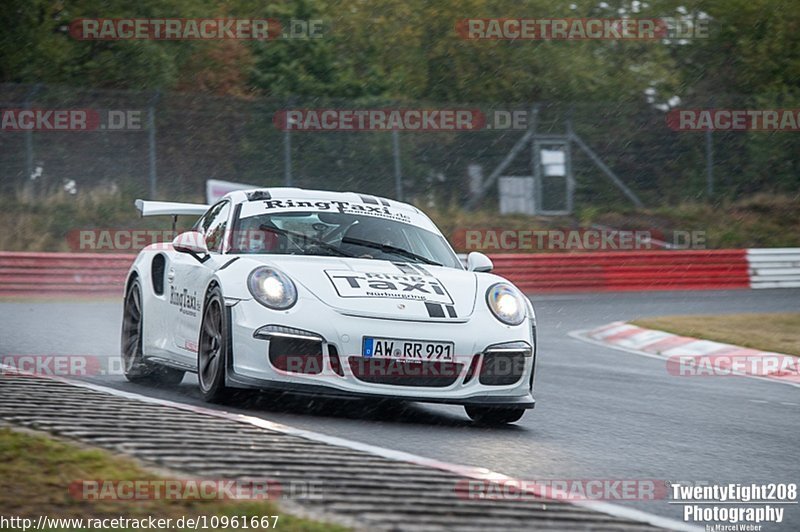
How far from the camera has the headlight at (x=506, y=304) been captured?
305 inches

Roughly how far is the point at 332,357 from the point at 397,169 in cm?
1702

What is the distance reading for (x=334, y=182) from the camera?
23.6 metres

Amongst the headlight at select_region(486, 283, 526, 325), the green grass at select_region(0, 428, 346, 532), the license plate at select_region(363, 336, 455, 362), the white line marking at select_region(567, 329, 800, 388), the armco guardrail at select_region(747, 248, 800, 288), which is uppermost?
the headlight at select_region(486, 283, 526, 325)

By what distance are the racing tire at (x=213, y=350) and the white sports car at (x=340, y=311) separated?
0.01 metres

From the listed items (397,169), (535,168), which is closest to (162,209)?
(397,169)

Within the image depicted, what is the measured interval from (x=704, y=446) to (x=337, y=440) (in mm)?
2321

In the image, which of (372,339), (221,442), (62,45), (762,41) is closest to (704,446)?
(372,339)

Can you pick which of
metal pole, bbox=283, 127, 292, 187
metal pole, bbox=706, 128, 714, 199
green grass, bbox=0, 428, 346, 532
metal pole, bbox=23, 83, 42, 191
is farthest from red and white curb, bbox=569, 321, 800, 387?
metal pole, bbox=706, 128, 714, 199

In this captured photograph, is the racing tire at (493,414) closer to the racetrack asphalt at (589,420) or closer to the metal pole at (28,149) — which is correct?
the racetrack asphalt at (589,420)

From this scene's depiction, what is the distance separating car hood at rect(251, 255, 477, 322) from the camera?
7.36m

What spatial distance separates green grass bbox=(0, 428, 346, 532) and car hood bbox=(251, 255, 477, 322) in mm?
2253

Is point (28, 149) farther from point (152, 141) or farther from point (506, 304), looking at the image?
point (506, 304)

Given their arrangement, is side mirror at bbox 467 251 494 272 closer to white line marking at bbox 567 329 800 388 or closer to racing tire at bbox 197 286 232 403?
racing tire at bbox 197 286 232 403

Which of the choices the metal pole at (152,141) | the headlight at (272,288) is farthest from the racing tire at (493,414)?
the metal pole at (152,141)
